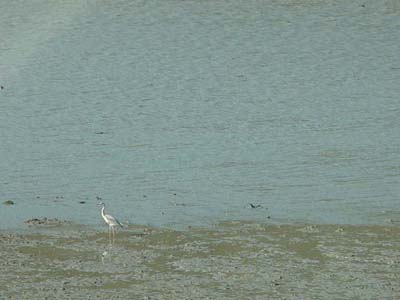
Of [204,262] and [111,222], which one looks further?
[111,222]

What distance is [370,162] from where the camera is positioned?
17547 millimetres

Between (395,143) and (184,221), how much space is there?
498 cm

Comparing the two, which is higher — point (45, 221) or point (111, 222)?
point (111, 222)

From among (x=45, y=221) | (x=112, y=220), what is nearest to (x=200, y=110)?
(x=45, y=221)

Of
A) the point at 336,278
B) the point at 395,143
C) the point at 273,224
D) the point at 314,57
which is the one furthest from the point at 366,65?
the point at 336,278

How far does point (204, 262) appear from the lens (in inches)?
518

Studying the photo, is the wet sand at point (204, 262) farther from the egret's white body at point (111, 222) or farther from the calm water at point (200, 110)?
the calm water at point (200, 110)

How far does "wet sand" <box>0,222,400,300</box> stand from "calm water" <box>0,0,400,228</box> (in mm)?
580

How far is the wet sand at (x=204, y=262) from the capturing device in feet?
40.0

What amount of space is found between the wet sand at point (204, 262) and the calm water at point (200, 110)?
58cm

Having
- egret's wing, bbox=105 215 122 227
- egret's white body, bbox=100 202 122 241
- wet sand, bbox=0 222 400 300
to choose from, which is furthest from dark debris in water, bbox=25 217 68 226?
egret's wing, bbox=105 215 122 227

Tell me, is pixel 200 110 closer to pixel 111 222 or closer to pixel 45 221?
pixel 45 221

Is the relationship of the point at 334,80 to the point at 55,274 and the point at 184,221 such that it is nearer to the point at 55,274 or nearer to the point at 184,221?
the point at 184,221

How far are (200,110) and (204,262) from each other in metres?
7.74
